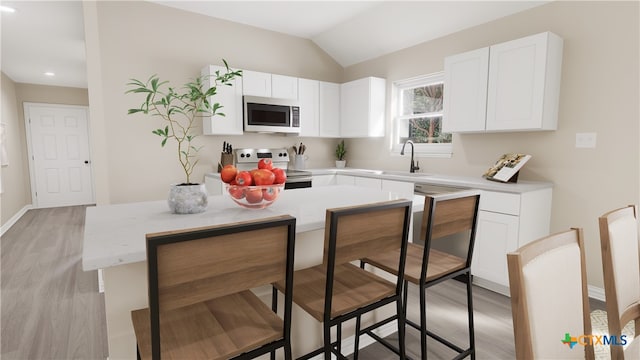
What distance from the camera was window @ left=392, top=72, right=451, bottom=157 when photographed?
3.84 m

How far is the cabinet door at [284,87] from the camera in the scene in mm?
4062

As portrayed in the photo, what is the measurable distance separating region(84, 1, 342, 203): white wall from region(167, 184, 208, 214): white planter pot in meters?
2.31

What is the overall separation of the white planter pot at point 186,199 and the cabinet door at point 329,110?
3240 mm

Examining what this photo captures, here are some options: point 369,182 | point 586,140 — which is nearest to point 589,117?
point 586,140

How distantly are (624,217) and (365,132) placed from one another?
10.6 ft

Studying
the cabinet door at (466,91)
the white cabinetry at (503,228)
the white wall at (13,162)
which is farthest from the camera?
the white wall at (13,162)

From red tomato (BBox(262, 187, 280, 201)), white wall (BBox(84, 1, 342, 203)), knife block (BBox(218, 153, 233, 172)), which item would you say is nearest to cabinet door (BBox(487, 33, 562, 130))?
red tomato (BBox(262, 187, 280, 201))

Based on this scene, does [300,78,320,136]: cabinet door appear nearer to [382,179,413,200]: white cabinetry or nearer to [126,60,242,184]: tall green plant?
[126,60,242,184]: tall green plant

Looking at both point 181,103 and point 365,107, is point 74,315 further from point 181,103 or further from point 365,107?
point 365,107

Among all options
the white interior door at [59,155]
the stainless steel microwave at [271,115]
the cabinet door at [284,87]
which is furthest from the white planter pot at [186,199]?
the white interior door at [59,155]

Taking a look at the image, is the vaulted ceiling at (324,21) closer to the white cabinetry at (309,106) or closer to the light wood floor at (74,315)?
the white cabinetry at (309,106)

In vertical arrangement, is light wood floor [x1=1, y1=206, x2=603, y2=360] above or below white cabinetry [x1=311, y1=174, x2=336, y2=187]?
below

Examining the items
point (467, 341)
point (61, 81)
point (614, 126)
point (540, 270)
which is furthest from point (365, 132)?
point (61, 81)

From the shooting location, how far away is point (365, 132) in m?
4.31
